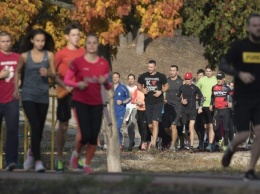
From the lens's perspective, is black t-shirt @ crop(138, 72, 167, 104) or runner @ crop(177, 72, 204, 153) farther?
runner @ crop(177, 72, 204, 153)

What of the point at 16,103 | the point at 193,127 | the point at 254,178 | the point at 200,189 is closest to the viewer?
the point at 200,189

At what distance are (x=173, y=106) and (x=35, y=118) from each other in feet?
39.4

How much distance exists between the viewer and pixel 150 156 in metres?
24.5

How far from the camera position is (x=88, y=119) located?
14719mm

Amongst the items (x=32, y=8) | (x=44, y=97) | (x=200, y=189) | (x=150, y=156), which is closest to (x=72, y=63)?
(x=44, y=97)

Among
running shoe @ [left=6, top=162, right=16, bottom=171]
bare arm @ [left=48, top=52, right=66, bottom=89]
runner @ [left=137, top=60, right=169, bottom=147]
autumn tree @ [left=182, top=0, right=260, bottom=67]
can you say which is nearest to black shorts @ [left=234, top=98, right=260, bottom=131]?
bare arm @ [left=48, top=52, right=66, bottom=89]

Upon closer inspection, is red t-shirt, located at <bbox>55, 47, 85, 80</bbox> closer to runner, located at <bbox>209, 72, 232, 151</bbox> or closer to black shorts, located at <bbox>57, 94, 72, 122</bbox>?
black shorts, located at <bbox>57, 94, 72, 122</bbox>

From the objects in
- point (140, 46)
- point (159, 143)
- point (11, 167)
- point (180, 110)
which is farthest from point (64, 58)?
point (140, 46)

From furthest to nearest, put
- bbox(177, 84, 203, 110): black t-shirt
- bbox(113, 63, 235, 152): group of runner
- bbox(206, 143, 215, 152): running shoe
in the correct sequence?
bbox(206, 143, 215, 152): running shoe → bbox(177, 84, 203, 110): black t-shirt → bbox(113, 63, 235, 152): group of runner

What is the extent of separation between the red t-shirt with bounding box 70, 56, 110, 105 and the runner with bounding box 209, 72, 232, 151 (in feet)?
40.0

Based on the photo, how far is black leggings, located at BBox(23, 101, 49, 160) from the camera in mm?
15235

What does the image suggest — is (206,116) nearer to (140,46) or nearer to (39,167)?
(39,167)

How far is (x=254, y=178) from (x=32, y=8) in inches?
365

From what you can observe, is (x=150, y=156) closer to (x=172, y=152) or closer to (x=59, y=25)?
(x=172, y=152)
